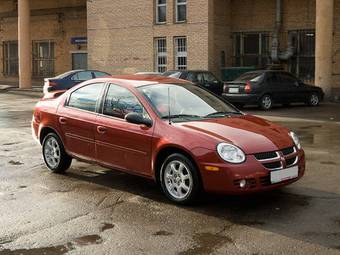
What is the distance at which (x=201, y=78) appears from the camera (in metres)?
22.6

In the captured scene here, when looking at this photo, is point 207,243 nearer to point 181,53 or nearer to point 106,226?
point 106,226

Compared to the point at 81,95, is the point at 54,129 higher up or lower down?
lower down

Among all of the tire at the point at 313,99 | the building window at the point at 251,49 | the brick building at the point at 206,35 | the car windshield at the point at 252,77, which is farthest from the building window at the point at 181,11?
the tire at the point at 313,99

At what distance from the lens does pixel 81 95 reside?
8.21m

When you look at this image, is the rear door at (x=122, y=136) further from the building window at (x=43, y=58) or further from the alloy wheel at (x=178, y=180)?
the building window at (x=43, y=58)

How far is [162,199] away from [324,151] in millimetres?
4566

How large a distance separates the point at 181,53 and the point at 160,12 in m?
2.62

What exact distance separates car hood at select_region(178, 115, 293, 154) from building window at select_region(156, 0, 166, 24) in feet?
76.0

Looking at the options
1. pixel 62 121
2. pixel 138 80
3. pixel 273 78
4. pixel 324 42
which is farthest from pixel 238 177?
pixel 324 42

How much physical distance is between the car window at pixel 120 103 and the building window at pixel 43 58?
1261 inches

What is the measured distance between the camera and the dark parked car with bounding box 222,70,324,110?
19959 mm

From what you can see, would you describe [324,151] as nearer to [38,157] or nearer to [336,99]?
[38,157]

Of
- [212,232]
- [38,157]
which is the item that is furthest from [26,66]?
[212,232]

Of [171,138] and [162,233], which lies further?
[171,138]
